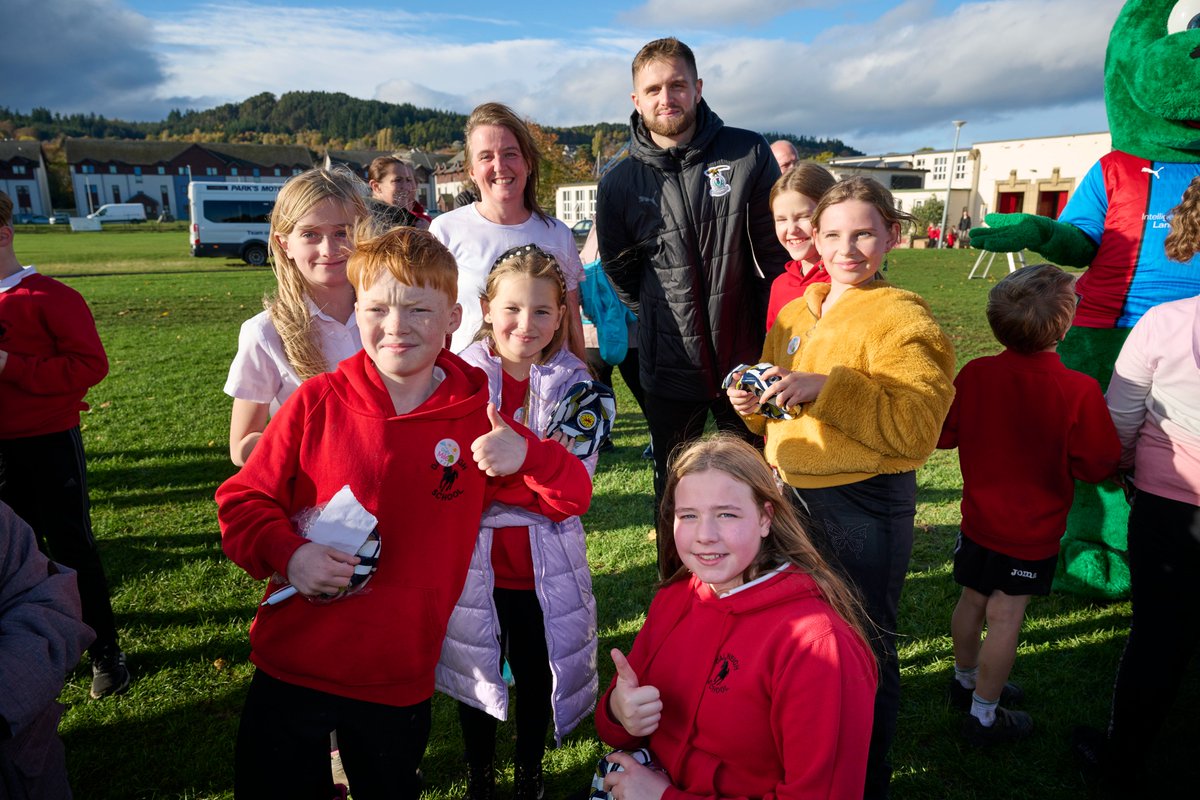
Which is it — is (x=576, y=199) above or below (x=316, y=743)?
above

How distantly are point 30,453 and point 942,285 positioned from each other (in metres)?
19.1

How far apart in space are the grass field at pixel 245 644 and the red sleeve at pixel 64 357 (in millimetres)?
1382

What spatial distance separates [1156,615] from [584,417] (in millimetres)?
1995

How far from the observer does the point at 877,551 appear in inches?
87.7

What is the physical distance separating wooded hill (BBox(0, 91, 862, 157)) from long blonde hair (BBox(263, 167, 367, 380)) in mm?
159507

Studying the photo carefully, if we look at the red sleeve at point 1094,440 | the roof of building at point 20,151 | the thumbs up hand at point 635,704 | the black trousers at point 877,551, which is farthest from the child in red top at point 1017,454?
the roof of building at point 20,151

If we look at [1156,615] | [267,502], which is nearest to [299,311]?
[267,502]

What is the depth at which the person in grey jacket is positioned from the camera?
315cm

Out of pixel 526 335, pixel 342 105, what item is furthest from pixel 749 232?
pixel 342 105

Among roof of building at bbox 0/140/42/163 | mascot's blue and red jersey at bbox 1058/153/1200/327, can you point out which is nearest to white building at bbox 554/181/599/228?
mascot's blue and red jersey at bbox 1058/153/1200/327

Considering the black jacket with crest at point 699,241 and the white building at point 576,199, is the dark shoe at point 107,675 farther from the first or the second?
the white building at point 576,199

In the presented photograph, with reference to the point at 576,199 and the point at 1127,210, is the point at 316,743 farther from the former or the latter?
the point at 576,199

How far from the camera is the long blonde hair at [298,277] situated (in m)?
2.29

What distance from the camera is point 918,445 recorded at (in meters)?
2.08
